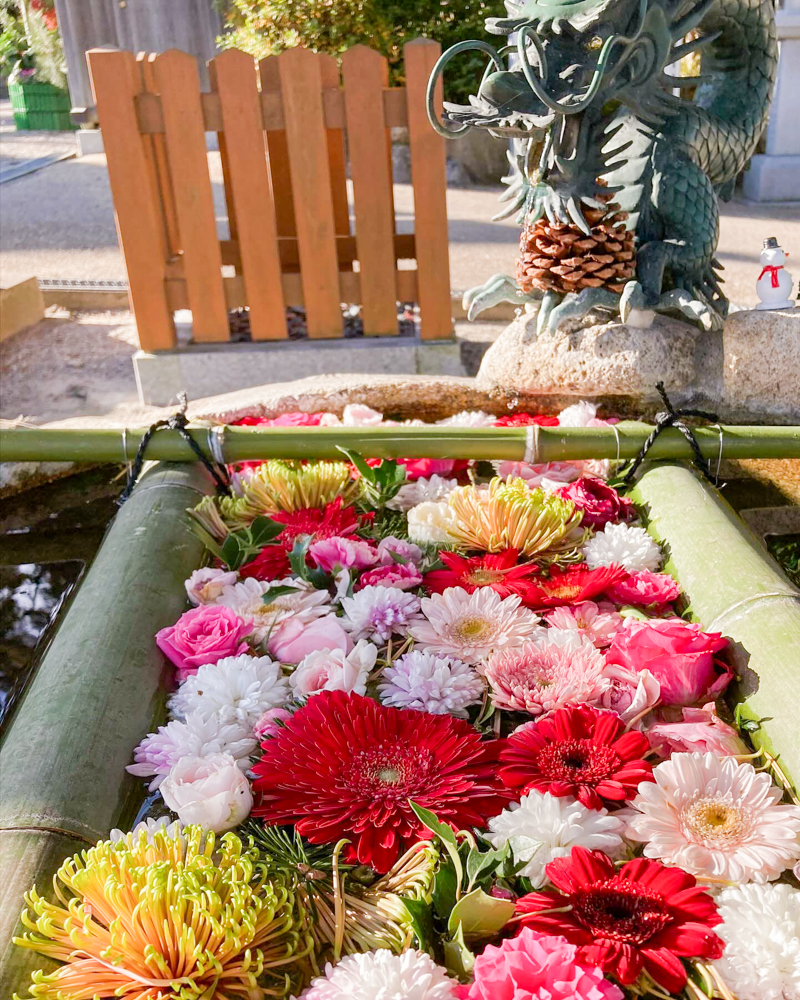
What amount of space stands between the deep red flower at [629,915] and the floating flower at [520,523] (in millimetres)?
733

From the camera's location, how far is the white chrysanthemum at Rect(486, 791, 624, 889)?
962 mm

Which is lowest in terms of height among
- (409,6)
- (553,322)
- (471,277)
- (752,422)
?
(471,277)

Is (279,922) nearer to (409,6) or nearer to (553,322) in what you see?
(553,322)

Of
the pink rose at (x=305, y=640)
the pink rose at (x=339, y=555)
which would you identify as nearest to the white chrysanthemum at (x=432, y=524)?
the pink rose at (x=339, y=555)

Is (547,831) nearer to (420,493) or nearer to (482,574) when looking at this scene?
(482,574)

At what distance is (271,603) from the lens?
Result: 1.49m

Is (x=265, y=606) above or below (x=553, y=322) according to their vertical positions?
below

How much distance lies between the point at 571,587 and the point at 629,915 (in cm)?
66

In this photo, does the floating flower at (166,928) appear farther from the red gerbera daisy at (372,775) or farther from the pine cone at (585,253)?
the pine cone at (585,253)

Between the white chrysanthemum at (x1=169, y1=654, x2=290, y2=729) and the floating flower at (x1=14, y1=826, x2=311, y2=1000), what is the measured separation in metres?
0.30

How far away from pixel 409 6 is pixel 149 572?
7934 millimetres

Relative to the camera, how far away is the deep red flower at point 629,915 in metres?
0.83

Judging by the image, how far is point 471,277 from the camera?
5.51m

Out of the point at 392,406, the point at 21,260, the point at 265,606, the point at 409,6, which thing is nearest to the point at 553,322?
the point at 392,406
